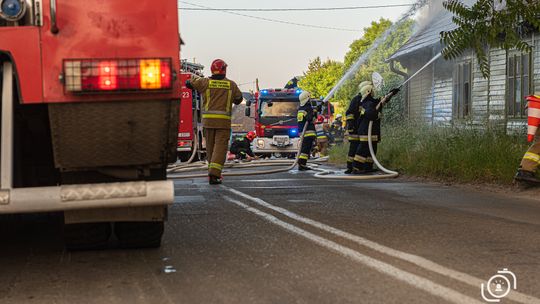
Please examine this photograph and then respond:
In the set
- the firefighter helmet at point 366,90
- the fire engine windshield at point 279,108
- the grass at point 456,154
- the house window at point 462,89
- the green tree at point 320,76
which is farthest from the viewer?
the green tree at point 320,76

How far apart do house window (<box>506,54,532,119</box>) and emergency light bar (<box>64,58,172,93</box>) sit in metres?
14.0

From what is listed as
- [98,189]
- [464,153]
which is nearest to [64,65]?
[98,189]

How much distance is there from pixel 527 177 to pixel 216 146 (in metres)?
4.39

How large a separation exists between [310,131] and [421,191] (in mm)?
5886

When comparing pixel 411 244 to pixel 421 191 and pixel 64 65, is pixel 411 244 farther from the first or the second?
pixel 421 191

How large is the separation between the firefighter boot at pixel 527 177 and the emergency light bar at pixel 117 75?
6.73 m

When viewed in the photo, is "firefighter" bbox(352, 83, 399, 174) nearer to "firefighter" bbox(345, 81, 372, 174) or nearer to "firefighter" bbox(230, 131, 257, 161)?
"firefighter" bbox(345, 81, 372, 174)

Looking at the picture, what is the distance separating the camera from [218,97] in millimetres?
10500

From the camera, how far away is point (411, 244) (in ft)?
16.8

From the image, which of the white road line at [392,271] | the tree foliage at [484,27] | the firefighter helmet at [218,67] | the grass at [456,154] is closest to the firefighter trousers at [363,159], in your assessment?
the grass at [456,154]

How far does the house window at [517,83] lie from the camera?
16.6 m

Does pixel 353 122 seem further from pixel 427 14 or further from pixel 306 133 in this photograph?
pixel 427 14

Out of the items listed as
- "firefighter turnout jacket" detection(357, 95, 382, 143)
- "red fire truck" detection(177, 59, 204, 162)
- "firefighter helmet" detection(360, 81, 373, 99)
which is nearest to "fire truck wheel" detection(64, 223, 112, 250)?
"firefighter turnout jacket" detection(357, 95, 382, 143)

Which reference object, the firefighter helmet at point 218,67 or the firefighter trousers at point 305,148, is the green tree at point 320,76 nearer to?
the firefighter trousers at point 305,148
